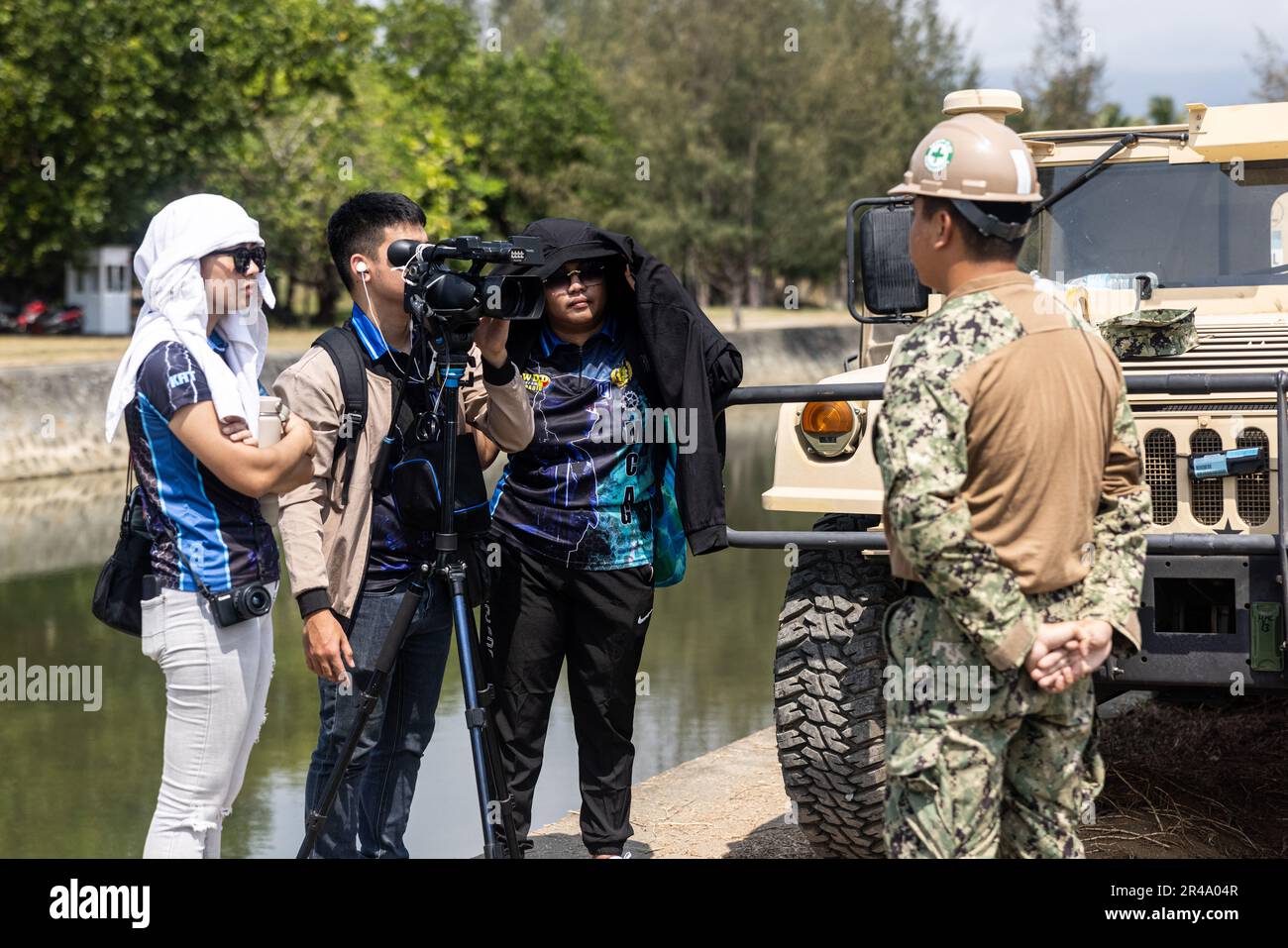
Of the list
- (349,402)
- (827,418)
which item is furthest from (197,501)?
(827,418)

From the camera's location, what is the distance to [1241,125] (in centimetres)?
627

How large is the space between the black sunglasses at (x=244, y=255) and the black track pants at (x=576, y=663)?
1287 millimetres

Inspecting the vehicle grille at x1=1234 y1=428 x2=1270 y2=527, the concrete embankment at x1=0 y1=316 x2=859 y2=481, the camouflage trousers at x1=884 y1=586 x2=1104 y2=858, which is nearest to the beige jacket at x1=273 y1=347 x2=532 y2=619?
the camouflage trousers at x1=884 y1=586 x2=1104 y2=858

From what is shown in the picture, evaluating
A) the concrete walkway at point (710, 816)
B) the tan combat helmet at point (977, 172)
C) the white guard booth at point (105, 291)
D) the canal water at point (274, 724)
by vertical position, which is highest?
the white guard booth at point (105, 291)

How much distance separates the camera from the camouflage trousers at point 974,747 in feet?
9.93

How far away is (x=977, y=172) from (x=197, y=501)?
72.1 inches

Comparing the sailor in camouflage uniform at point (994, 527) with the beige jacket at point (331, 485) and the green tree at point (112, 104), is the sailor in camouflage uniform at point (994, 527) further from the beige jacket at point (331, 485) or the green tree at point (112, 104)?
the green tree at point (112, 104)

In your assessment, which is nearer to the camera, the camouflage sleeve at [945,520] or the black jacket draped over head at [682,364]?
the camouflage sleeve at [945,520]

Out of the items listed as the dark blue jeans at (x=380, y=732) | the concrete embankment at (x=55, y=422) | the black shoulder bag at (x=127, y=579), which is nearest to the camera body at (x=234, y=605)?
the black shoulder bag at (x=127, y=579)

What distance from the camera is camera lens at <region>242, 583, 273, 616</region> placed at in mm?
3629

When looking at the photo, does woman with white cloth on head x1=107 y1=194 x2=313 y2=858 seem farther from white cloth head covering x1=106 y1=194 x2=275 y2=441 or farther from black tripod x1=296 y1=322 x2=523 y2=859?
black tripod x1=296 y1=322 x2=523 y2=859

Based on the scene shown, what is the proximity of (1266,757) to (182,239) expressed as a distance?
496 cm
